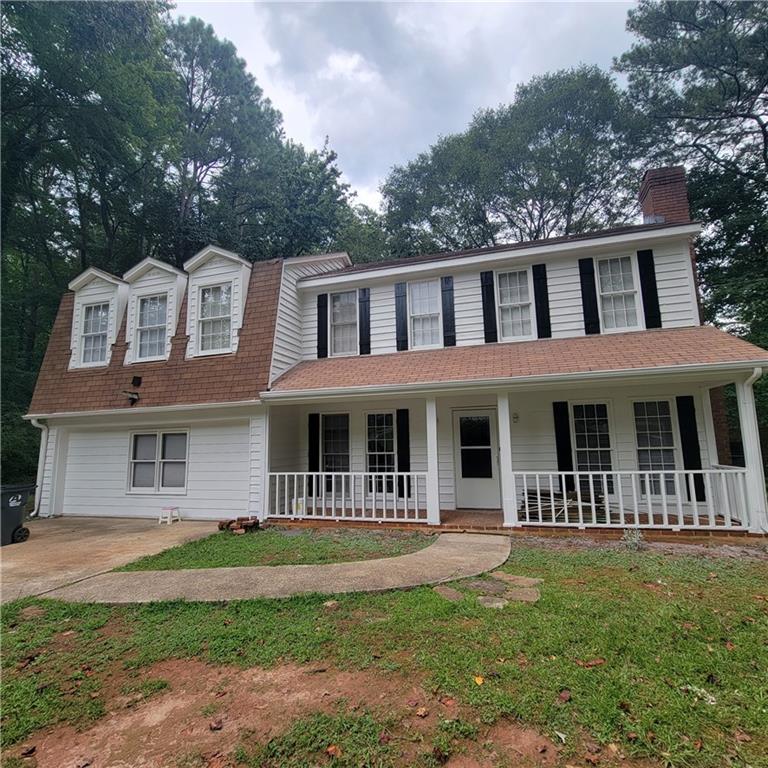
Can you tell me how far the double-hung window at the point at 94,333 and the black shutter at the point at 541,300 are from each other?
10.4 metres

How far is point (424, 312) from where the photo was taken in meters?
9.62

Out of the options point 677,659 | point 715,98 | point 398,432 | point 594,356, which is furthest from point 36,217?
point 715,98

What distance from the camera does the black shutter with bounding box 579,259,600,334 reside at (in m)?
8.50

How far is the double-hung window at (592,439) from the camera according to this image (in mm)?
7930

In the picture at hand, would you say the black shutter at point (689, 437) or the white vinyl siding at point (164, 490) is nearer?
the black shutter at point (689, 437)

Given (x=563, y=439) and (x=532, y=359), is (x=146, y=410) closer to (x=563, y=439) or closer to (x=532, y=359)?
(x=532, y=359)

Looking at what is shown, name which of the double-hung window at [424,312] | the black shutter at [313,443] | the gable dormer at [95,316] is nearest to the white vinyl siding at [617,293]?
the double-hung window at [424,312]

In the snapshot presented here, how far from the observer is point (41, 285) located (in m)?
16.7

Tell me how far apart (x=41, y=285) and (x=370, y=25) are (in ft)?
51.4

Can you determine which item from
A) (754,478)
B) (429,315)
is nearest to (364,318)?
(429,315)

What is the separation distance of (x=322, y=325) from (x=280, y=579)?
6.60 meters

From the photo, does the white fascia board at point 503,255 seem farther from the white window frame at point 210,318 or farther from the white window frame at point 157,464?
the white window frame at point 157,464

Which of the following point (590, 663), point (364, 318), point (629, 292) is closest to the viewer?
point (590, 663)

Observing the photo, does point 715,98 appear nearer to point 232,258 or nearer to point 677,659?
point 232,258
